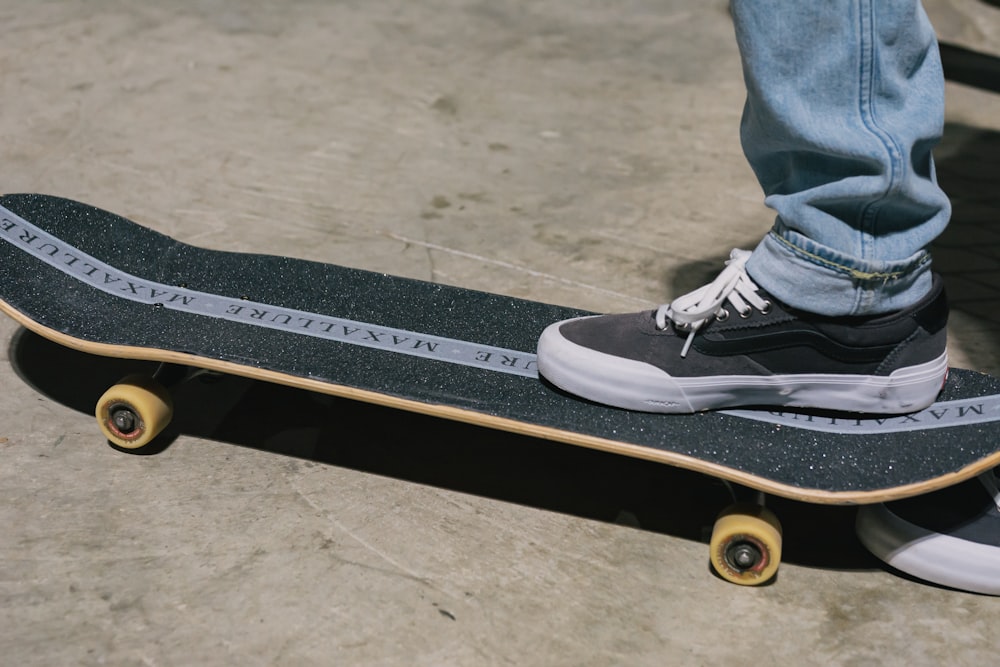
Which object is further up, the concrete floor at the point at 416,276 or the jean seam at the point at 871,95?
the jean seam at the point at 871,95

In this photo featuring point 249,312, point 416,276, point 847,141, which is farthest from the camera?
point 416,276

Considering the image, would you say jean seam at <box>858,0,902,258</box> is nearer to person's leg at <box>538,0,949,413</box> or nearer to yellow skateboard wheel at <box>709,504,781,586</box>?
person's leg at <box>538,0,949,413</box>

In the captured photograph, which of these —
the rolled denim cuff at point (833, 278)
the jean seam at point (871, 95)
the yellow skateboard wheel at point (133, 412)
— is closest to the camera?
the jean seam at point (871, 95)

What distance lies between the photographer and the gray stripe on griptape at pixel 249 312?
1.98 m

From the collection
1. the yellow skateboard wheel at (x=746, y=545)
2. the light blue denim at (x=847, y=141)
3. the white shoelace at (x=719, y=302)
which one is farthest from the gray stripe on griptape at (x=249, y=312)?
the light blue denim at (x=847, y=141)

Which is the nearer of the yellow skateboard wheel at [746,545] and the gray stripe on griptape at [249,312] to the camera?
the yellow skateboard wheel at [746,545]

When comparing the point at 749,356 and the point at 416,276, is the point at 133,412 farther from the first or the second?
the point at 749,356

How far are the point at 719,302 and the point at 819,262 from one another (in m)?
0.18

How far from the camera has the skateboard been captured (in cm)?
172

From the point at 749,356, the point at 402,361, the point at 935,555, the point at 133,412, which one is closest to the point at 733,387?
the point at 749,356

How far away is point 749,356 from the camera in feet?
5.82

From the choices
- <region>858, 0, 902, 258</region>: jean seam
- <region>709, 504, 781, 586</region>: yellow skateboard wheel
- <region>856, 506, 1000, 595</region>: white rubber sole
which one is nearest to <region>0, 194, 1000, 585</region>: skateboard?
<region>709, 504, 781, 586</region>: yellow skateboard wheel

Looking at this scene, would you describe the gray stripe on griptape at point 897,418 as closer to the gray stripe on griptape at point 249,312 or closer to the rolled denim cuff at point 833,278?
the rolled denim cuff at point 833,278

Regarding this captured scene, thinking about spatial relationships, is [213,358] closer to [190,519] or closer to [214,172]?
[190,519]
